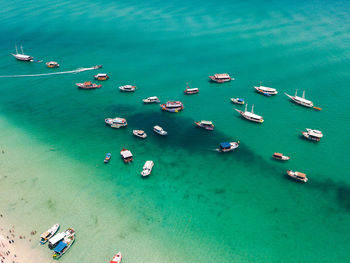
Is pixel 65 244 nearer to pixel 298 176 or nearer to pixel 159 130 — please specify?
pixel 159 130

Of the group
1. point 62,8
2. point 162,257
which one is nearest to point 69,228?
point 162,257

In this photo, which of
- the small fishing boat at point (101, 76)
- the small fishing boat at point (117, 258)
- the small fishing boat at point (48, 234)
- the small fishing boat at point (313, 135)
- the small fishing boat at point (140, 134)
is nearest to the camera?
the small fishing boat at point (117, 258)

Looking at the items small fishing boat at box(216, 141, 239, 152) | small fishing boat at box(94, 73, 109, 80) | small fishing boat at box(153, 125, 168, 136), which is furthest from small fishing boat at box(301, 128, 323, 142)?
small fishing boat at box(94, 73, 109, 80)

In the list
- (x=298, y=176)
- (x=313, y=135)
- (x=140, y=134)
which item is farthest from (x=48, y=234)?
(x=313, y=135)

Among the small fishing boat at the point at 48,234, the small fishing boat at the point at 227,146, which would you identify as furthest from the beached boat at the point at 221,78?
the small fishing boat at the point at 48,234

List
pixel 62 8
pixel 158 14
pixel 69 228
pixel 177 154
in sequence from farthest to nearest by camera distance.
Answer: pixel 62 8 < pixel 158 14 < pixel 177 154 < pixel 69 228

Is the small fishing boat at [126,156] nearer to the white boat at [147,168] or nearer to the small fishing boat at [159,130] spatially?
the white boat at [147,168]

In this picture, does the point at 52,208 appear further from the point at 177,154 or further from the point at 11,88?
the point at 11,88
